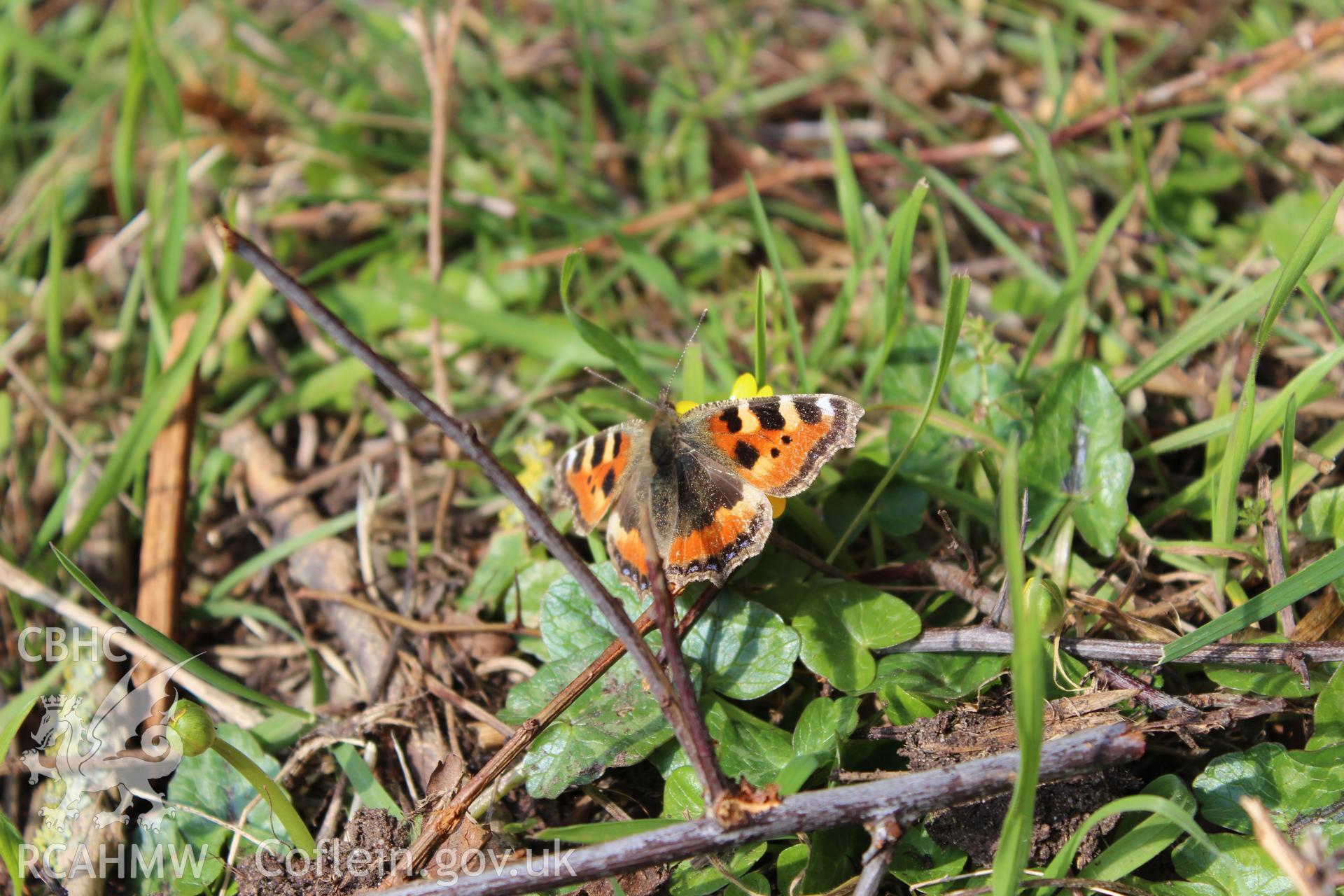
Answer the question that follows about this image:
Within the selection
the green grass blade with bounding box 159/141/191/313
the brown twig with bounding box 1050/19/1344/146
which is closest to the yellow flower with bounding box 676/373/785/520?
the brown twig with bounding box 1050/19/1344/146

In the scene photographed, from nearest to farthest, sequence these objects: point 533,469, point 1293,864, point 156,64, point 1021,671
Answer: point 1293,864, point 1021,671, point 533,469, point 156,64

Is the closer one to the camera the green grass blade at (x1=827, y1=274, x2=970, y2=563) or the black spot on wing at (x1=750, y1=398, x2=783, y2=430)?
the green grass blade at (x1=827, y1=274, x2=970, y2=563)

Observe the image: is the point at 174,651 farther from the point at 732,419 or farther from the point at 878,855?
the point at 878,855

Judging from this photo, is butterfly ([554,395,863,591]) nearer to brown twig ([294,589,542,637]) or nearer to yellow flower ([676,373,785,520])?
yellow flower ([676,373,785,520])

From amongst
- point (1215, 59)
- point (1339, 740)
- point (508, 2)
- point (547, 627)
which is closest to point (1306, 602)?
point (1339, 740)

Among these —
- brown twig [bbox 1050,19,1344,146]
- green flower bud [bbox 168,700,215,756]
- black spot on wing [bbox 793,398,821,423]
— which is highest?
brown twig [bbox 1050,19,1344,146]

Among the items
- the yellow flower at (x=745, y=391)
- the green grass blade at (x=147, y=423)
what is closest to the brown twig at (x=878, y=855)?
the yellow flower at (x=745, y=391)

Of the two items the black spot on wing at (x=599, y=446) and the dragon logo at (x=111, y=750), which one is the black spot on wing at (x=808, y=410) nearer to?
the black spot on wing at (x=599, y=446)

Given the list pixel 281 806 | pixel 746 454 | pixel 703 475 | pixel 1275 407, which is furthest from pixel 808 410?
pixel 281 806
